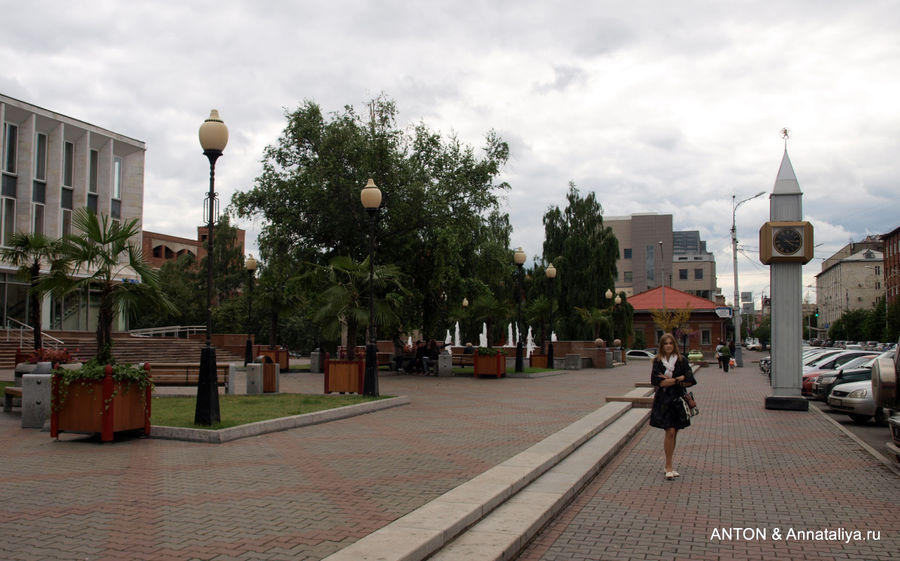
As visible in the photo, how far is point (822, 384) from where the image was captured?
1973 centimetres

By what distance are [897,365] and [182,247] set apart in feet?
302

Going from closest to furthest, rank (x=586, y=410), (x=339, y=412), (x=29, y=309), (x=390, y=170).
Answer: (x=339, y=412), (x=586, y=410), (x=390, y=170), (x=29, y=309)

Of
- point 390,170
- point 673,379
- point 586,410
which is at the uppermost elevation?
point 390,170

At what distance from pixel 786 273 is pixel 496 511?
12267 mm

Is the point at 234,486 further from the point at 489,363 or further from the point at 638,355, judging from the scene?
the point at 638,355

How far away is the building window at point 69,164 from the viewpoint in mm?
39625

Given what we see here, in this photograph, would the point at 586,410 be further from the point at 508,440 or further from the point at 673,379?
the point at 673,379

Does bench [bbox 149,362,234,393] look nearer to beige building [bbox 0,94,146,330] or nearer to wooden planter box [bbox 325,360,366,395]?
wooden planter box [bbox 325,360,366,395]

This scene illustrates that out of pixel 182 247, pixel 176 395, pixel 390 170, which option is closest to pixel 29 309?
pixel 390 170

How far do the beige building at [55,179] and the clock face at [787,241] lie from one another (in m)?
29.4

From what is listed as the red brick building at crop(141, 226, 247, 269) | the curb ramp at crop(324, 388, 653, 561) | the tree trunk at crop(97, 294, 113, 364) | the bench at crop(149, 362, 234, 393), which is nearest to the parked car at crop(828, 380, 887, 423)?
the curb ramp at crop(324, 388, 653, 561)

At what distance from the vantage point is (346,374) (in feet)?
57.0

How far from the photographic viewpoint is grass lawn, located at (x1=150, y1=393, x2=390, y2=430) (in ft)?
37.7

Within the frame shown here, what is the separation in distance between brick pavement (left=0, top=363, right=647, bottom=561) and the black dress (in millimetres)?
2090
